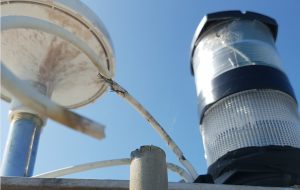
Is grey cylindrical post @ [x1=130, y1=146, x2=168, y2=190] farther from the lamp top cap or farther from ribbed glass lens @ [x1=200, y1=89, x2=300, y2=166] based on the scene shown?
the lamp top cap

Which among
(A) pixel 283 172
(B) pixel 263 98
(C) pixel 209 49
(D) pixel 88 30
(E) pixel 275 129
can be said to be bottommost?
(A) pixel 283 172

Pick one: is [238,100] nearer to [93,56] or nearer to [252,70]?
[252,70]

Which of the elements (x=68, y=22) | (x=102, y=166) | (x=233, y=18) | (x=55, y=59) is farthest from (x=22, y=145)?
(x=233, y=18)

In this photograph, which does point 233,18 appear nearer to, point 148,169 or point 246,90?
point 246,90

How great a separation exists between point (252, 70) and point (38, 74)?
4615mm

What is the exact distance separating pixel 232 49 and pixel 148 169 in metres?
3.73

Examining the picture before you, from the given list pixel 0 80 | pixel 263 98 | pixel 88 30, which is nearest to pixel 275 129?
pixel 263 98

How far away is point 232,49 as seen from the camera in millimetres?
5496

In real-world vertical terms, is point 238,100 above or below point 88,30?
below

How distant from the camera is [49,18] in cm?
620

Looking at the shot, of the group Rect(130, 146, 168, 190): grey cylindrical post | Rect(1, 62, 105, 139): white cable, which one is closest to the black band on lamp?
Rect(1, 62, 105, 139): white cable

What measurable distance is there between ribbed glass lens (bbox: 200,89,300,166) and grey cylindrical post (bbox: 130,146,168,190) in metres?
2.34

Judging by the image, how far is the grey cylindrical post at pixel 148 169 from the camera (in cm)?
235

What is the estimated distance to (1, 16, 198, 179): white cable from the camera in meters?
3.68
